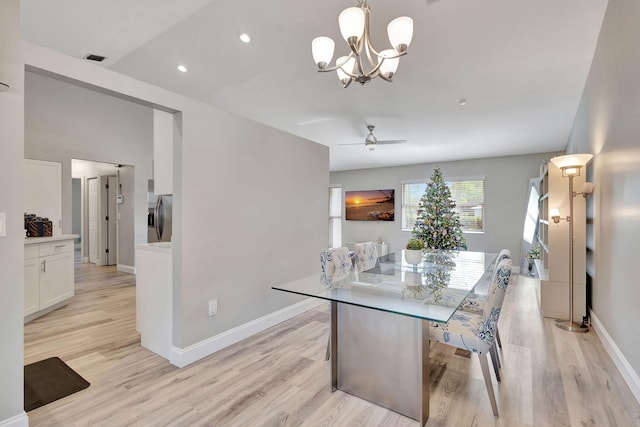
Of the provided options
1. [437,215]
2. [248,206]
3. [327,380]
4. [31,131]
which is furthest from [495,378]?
[31,131]

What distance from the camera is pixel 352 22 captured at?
1904mm

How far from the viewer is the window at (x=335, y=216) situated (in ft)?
32.2

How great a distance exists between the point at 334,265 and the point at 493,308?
4.29 feet

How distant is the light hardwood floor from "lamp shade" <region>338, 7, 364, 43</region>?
235 cm

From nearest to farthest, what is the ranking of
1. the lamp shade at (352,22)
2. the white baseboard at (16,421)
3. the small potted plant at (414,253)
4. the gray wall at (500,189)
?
the white baseboard at (16,421) < the lamp shade at (352,22) < the small potted plant at (414,253) < the gray wall at (500,189)

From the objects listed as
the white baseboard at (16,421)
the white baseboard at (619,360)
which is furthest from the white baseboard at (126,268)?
the white baseboard at (619,360)

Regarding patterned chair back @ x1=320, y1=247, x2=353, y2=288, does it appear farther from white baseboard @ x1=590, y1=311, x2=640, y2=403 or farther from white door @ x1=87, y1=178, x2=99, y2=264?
white door @ x1=87, y1=178, x2=99, y2=264

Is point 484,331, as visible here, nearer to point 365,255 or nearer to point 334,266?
point 334,266

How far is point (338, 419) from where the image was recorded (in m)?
1.78

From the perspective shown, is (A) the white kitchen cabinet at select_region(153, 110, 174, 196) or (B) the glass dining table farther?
(A) the white kitchen cabinet at select_region(153, 110, 174, 196)

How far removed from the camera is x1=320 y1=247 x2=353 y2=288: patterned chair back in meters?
2.42

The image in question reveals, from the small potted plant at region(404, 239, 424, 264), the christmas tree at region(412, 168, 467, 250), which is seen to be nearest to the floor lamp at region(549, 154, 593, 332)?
the small potted plant at region(404, 239, 424, 264)

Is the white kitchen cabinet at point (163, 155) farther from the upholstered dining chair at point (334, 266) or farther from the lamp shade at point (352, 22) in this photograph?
the lamp shade at point (352, 22)

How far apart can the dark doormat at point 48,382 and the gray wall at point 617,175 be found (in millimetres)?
3770
